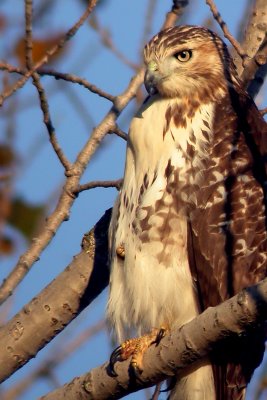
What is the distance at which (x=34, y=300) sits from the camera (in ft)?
14.3

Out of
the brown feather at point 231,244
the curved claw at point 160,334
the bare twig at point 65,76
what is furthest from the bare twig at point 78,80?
the curved claw at point 160,334

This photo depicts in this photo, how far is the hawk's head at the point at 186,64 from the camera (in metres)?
4.58

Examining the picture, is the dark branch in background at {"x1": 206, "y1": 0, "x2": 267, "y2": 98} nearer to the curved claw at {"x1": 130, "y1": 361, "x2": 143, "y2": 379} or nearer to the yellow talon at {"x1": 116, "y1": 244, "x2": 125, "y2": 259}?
the yellow talon at {"x1": 116, "y1": 244, "x2": 125, "y2": 259}

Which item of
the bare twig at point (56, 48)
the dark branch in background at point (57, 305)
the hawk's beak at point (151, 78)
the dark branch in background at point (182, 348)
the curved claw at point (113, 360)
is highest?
the hawk's beak at point (151, 78)

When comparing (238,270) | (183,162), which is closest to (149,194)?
(183,162)

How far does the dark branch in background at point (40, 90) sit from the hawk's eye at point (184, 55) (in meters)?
1.07

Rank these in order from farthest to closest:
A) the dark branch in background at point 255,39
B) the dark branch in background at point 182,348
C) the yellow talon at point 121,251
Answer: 1. the dark branch in background at point 255,39
2. the yellow talon at point 121,251
3. the dark branch in background at point 182,348

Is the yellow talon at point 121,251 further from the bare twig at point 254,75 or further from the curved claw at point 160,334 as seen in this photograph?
the bare twig at point 254,75

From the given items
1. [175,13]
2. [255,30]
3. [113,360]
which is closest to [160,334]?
[113,360]

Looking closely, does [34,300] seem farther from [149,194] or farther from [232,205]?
[232,205]

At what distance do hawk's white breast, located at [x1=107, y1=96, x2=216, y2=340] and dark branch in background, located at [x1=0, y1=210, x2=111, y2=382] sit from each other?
16cm

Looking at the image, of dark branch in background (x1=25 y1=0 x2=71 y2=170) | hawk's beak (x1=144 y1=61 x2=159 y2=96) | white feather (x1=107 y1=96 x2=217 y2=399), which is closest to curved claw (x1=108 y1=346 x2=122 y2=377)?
white feather (x1=107 y1=96 x2=217 y2=399)

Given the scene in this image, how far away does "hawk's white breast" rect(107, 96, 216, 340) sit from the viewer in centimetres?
413

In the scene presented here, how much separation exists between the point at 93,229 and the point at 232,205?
33.9 inches
